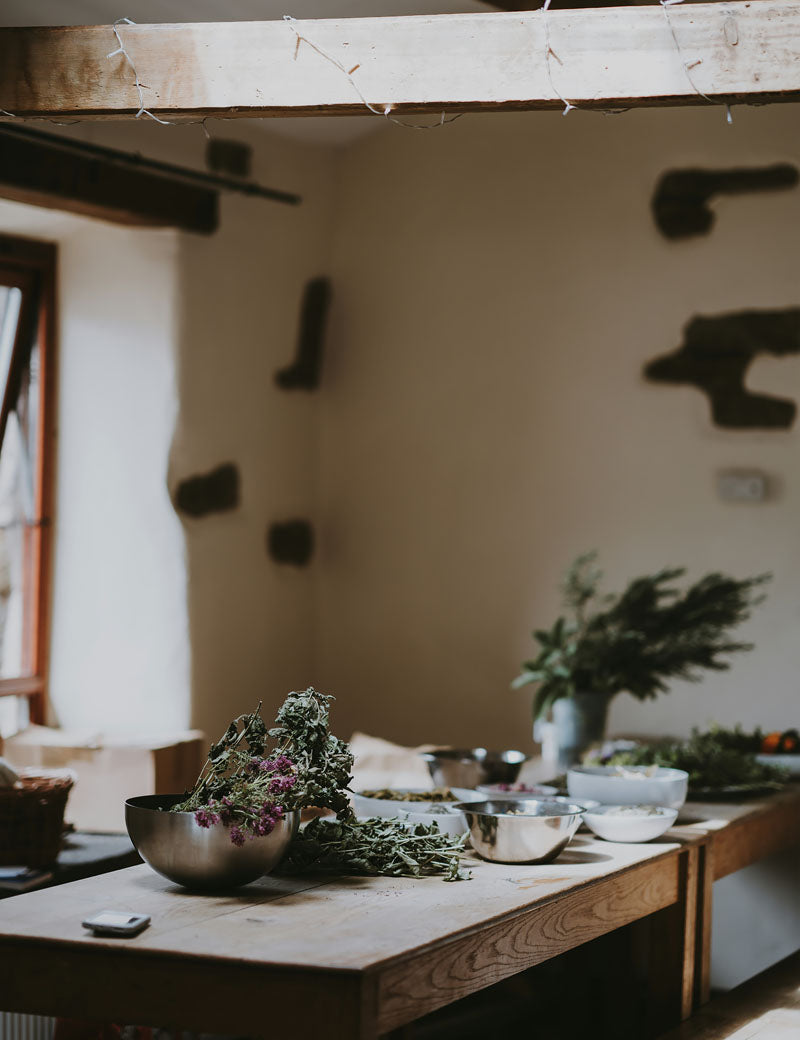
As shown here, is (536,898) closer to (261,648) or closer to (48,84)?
(48,84)

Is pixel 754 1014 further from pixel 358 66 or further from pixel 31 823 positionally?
pixel 358 66

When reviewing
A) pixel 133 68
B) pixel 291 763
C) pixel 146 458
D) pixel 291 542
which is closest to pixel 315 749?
pixel 291 763

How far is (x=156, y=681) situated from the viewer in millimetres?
4621

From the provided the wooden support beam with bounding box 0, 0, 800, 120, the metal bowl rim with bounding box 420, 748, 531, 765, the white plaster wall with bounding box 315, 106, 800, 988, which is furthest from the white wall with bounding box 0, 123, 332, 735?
the metal bowl rim with bounding box 420, 748, 531, 765

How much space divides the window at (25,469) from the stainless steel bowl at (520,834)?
245 centimetres

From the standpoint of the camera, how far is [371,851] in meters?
2.33

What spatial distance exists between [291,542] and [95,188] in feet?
5.51

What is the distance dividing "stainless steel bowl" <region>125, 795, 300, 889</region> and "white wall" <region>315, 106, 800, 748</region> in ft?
9.16

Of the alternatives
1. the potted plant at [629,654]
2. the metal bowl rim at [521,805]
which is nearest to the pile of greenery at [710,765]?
the potted plant at [629,654]

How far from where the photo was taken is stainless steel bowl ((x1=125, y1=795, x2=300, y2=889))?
2.08 meters

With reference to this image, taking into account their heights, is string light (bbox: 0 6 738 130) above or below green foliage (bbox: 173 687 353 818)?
above

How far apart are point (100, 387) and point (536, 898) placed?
2953 mm

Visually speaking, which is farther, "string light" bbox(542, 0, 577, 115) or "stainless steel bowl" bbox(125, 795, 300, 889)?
"string light" bbox(542, 0, 577, 115)

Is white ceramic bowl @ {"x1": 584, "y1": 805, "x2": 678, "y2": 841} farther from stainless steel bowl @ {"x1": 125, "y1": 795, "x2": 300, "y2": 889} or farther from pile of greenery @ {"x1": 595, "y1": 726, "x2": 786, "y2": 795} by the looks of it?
stainless steel bowl @ {"x1": 125, "y1": 795, "x2": 300, "y2": 889}
